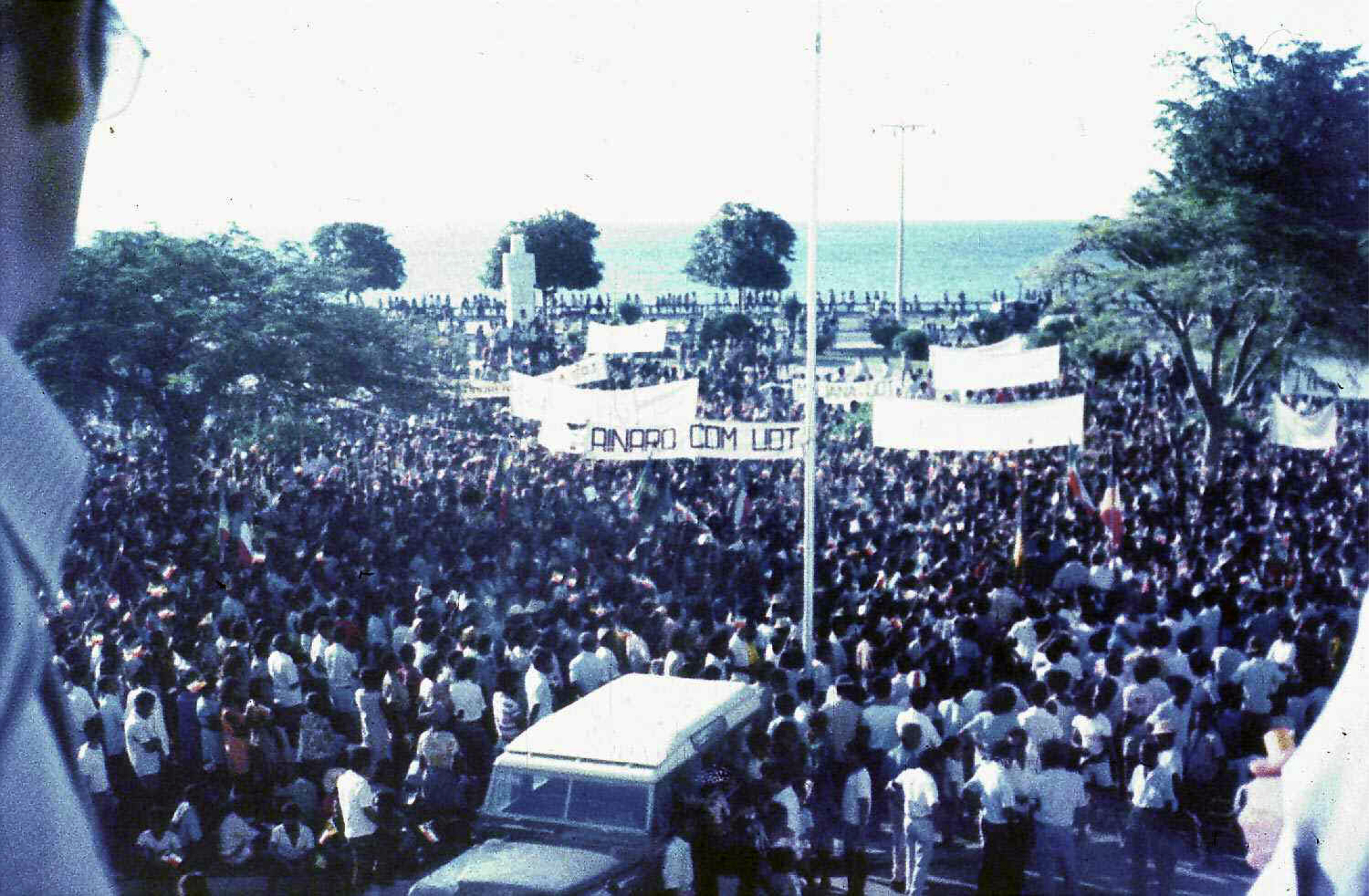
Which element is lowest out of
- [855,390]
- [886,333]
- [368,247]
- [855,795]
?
[855,795]

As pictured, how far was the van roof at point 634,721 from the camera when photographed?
6387 mm

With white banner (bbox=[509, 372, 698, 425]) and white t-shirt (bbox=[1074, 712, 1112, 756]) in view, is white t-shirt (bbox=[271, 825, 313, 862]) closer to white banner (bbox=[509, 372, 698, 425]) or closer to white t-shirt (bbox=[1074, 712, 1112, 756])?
white t-shirt (bbox=[1074, 712, 1112, 756])

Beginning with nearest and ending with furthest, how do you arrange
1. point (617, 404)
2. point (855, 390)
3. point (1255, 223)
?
point (617, 404), point (1255, 223), point (855, 390)

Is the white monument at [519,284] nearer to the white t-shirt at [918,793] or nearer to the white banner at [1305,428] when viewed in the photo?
the white banner at [1305,428]

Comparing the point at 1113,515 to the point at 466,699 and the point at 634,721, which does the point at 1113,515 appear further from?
the point at 634,721

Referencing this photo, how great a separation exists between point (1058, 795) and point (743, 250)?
136ft

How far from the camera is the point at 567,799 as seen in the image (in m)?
6.30

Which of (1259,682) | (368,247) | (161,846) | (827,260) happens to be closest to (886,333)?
(368,247)

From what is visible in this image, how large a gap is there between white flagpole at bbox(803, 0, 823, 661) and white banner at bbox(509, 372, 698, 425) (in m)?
1.99

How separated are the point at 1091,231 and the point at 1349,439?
187 inches

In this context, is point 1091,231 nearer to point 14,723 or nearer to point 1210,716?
point 1210,716

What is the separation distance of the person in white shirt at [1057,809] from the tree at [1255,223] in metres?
13.2

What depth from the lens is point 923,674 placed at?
8000mm

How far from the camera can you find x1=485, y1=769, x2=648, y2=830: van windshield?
6164 mm
